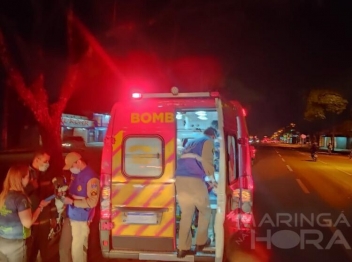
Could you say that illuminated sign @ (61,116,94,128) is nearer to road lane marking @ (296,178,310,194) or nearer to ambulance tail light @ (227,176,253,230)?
road lane marking @ (296,178,310,194)

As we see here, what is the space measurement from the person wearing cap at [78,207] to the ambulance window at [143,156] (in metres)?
0.76

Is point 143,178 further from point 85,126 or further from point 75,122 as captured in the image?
point 85,126

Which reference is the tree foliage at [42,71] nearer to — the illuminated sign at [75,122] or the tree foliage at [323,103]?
the illuminated sign at [75,122]

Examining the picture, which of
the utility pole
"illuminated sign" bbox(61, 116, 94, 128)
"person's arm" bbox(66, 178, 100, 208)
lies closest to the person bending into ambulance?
"person's arm" bbox(66, 178, 100, 208)

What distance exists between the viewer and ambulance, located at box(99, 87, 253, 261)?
6.32 metres

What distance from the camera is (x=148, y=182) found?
21.1ft

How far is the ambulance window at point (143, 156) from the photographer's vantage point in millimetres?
6508

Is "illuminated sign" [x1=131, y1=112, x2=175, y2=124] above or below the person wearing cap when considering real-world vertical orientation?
above

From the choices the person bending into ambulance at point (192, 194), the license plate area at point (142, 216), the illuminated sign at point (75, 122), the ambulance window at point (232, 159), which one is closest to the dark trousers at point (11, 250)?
the license plate area at point (142, 216)

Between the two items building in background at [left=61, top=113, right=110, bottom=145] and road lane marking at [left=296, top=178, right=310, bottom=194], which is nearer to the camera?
road lane marking at [left=296, top=178, right=310, bottom=194]

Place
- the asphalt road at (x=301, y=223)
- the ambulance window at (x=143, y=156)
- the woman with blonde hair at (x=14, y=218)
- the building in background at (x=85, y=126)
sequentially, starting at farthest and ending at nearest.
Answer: the building in background at (x=85, y=126) → the asphalt road at (x=301, y=223) → the ambulance window at (x=143, y=156) → the woman with blonde hair at (x=14, y=218)

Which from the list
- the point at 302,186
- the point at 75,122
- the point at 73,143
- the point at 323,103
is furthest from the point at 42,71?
the point at 323,103

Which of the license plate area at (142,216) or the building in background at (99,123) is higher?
the building in background at (99,123)

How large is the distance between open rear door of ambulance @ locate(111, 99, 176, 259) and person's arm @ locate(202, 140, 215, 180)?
16.4 inches
